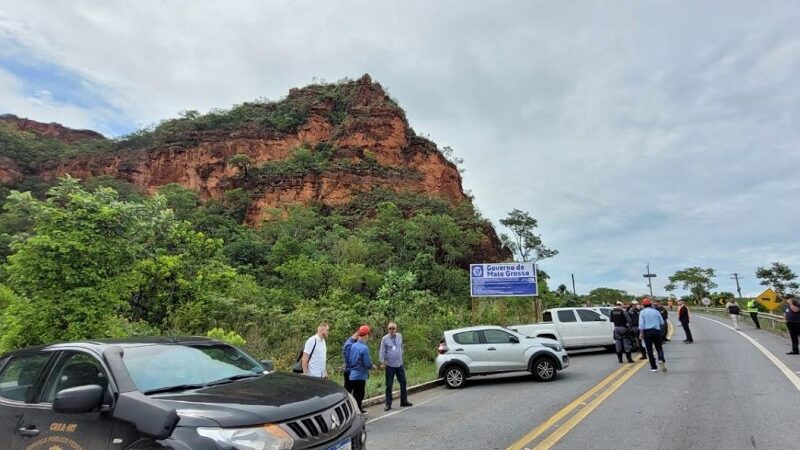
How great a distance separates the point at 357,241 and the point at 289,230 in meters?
16.3

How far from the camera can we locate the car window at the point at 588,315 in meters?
17.8

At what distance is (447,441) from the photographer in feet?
22.0

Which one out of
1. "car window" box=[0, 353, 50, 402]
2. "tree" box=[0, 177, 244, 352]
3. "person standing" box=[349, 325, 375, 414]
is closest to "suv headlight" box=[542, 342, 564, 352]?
"person standing" box=[349, 325, 375, 414]

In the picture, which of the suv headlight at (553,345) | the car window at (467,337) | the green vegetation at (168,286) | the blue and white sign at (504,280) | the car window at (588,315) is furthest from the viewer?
the blue and white sign at (504,280)

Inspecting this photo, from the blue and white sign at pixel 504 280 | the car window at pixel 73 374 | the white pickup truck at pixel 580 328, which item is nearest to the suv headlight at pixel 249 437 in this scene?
the car window at pixel 73 374

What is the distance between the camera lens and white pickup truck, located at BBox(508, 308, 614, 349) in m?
17.5

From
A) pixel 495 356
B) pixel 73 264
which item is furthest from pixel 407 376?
pixel 73 264

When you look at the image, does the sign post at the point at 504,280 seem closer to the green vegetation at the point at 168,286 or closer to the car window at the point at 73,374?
the green vegetation at the point at 168,286

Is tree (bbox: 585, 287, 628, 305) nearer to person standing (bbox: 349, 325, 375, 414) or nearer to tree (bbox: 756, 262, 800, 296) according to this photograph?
tree (bbox: 756, 262, 800, 296)

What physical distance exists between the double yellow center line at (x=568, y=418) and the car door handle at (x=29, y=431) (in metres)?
4.94

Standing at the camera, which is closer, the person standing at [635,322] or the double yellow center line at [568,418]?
the double yellow center line at [568,418]

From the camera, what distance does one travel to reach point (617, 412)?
25.3 feet

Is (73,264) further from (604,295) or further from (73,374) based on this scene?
(604,295)

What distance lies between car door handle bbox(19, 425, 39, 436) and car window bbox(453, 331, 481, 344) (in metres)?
10.2
